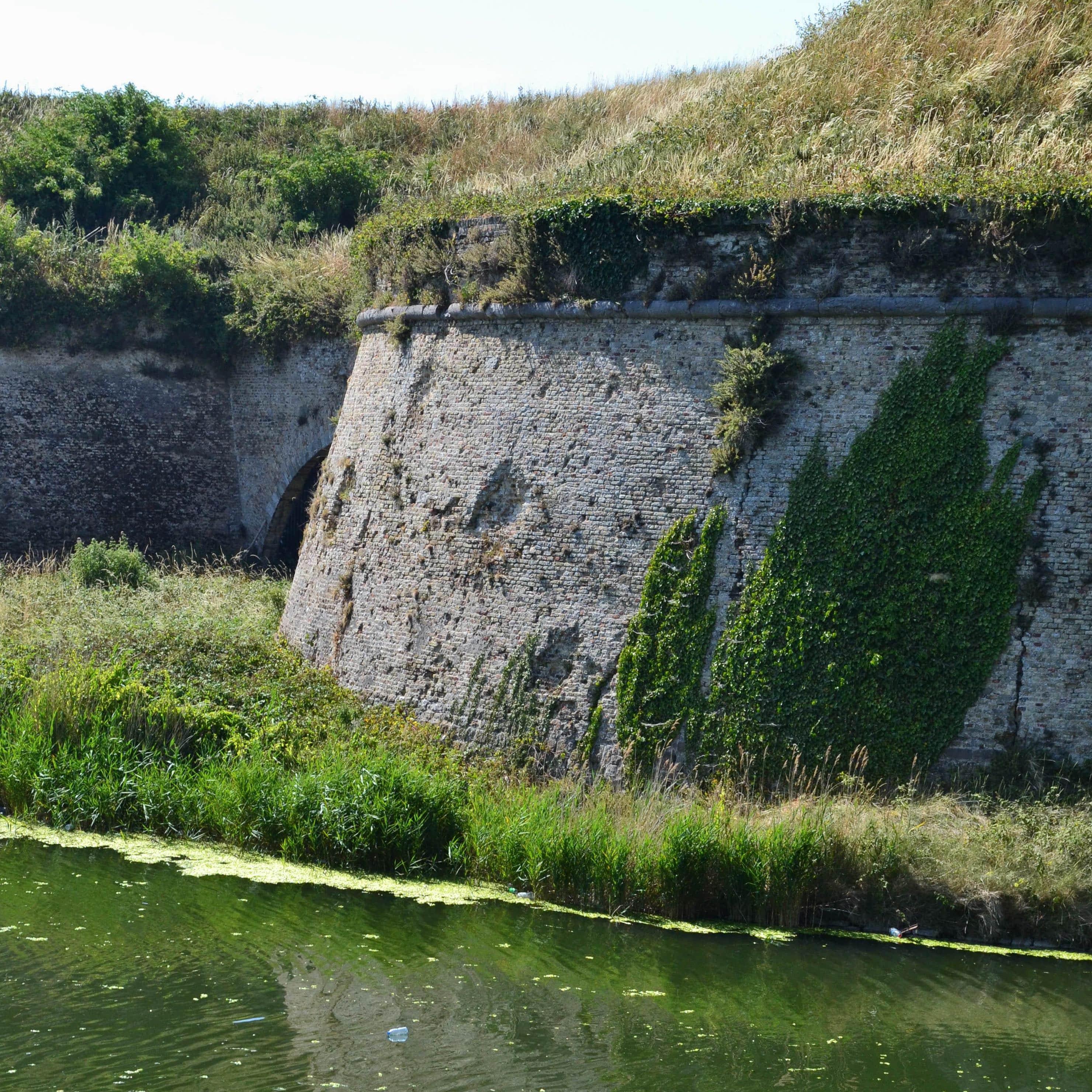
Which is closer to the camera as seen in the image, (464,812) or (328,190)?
(464,812)

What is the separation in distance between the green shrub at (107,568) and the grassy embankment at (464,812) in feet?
14.1

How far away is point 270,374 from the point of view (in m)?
21.9

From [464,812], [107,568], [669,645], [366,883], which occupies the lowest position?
[366,883]

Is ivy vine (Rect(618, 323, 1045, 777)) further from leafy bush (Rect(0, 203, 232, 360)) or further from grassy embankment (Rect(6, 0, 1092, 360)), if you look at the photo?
leafy bush (Rect(0, 203, 232, 360))

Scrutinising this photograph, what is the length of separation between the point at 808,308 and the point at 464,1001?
22.6 ft

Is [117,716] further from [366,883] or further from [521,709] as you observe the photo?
[521,709]

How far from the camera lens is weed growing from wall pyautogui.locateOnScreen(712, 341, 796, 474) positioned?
11641mm

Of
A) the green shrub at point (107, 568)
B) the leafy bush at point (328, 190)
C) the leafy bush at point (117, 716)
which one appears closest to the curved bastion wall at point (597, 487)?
the leafy bush at point (117, 716)

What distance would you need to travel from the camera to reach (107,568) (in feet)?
61.2

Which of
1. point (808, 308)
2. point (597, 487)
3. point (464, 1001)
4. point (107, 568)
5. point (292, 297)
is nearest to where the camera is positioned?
point (464, 1001)

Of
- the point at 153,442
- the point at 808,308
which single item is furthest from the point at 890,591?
the point at 153,442

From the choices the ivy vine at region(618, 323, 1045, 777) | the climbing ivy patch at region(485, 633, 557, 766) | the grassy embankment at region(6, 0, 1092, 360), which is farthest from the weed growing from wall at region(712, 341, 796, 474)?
the climbing ivy patch at region(485, 633, 557, 766)

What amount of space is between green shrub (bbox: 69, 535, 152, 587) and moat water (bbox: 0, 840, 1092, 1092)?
8591 mm

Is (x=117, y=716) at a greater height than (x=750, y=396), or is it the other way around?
(x=750, y=396)
